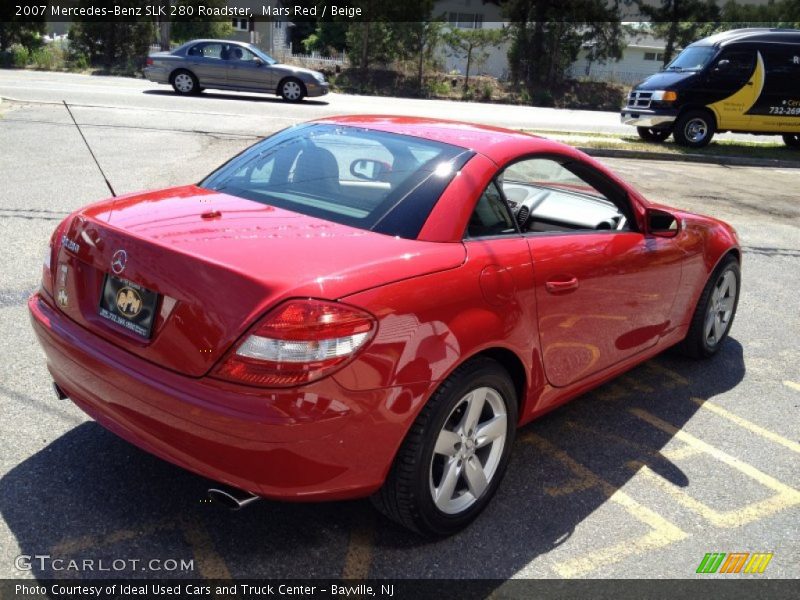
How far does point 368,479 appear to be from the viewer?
2.64 metres

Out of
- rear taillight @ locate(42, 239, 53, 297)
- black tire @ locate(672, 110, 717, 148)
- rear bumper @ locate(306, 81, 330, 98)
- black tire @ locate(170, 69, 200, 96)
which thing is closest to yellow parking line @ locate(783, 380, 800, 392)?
rear taillight @ locate(42, 239, 53, 297)

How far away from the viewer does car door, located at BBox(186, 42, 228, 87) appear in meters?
20.2

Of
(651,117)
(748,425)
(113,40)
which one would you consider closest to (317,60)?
(113,40)

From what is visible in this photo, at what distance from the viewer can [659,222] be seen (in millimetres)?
4152

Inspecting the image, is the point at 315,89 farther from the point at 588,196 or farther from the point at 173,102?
the point at 588,196

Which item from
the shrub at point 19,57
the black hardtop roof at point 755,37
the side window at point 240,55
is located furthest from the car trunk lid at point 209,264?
the shrub at point 19,57

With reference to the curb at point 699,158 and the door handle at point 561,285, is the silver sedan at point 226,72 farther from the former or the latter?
the door handle at point 561,285

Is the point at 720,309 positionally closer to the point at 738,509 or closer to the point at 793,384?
the point at 793,384

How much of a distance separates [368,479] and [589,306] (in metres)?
1.49

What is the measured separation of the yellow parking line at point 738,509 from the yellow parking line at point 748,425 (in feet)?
1.25

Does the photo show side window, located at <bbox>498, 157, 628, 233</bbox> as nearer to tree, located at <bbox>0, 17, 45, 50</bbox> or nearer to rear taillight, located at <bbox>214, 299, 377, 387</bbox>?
rear taillight, located at <bbox>214, 299, 377, 387</bbox>

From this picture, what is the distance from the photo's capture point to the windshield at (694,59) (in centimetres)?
1595

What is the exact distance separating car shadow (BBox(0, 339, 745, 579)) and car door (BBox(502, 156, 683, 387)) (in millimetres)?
499

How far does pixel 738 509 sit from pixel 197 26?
124 feet
